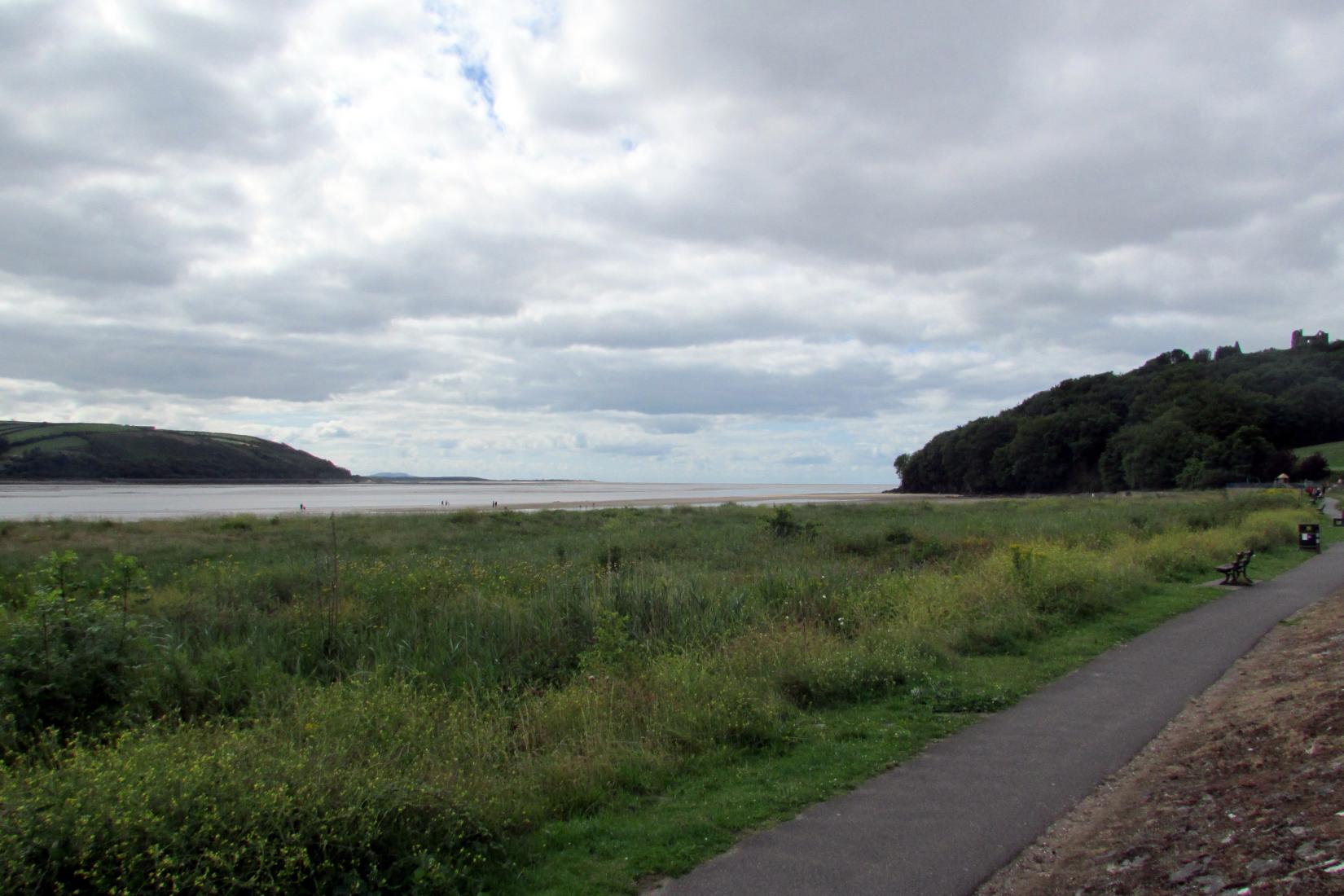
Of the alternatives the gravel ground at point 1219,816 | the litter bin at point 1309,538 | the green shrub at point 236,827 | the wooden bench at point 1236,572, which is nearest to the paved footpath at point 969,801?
the gravel ground at point 1219,816

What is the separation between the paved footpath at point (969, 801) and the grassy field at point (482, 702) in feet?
0.95

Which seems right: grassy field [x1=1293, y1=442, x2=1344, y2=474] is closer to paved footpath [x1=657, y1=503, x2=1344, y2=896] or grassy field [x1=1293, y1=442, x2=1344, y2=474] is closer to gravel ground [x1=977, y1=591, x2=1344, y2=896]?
paved footpath [x1=657, y1=503, x2=1344, y2=896]

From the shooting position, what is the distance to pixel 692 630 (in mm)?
11391

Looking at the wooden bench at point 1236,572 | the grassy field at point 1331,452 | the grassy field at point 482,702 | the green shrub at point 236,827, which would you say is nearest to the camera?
the green shrub at point 236,827

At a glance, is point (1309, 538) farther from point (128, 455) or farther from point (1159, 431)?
point (128, 455)

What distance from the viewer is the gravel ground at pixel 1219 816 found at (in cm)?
385

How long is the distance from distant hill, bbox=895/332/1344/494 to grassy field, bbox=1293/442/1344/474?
1.92 metres

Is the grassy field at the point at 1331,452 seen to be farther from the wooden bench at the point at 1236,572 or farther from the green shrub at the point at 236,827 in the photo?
the green shrub at the point at 236,827

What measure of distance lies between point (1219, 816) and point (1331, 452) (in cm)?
10936

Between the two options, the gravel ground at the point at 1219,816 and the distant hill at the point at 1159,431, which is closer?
the gravel ground at the point at 1219,816

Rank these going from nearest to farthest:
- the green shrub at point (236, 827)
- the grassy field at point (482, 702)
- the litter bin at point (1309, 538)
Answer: the green shrub at point (236, 827)
the grassy field at point (482, 702)
the litter bin at point (1309, 538)

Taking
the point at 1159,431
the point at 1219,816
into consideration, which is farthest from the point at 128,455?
the point at 1219,816

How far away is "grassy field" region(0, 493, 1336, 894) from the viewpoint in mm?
4199

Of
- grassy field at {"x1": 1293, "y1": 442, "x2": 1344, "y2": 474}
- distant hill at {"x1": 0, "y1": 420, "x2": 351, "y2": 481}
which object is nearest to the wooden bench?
grassy field at {"x1": 1293, "y1": 442, "x2": 1344, "y2": 474}
